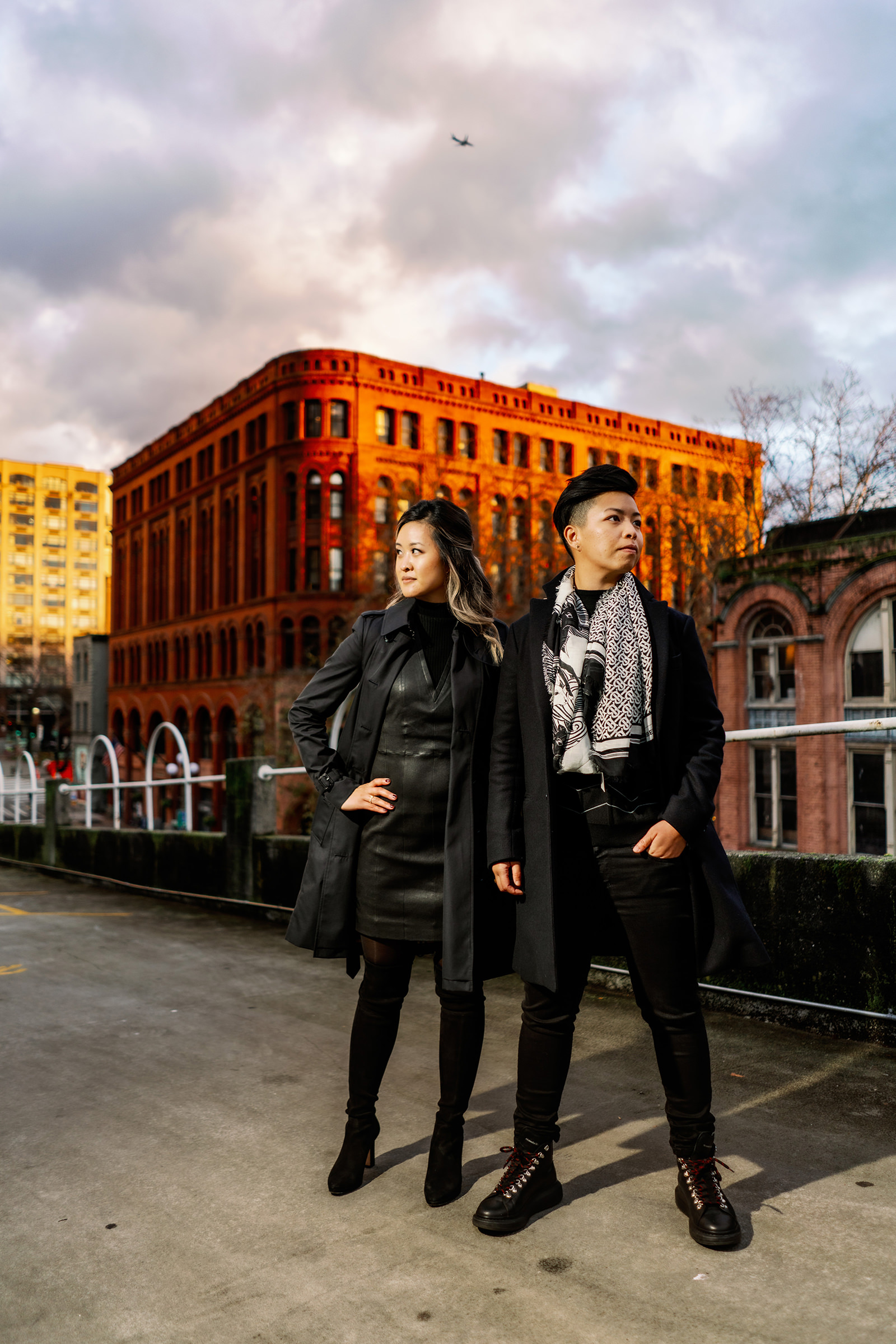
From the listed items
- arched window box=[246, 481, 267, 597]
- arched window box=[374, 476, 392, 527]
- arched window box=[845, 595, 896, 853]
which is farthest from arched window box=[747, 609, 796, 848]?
arched window box=[246, 481, 267, 597]

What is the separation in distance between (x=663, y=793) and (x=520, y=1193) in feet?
3.65

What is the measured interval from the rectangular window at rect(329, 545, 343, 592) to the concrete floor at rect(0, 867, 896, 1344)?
136 feet

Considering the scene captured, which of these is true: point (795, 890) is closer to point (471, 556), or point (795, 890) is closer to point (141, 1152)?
point (471, 556)

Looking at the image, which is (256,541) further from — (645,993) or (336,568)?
(645,993)

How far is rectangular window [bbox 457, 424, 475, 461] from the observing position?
161 feet

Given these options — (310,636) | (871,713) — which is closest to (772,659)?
(871,713)

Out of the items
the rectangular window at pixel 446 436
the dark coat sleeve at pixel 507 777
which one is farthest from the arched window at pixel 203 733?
the dark coat sleeve at pixel 507 777

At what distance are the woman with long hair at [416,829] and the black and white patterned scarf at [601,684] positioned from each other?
33 cm

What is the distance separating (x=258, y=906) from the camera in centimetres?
725

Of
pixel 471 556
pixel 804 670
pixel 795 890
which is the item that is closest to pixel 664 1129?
pixel 795 890

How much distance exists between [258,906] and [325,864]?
4.46 meters

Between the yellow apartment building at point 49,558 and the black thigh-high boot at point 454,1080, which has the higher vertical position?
the yellow apartment building at point 49,558

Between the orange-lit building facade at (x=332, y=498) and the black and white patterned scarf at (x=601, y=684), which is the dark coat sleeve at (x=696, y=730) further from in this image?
the orange-lit building facade at (x=332, y=498)

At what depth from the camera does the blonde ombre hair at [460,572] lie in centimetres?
307
